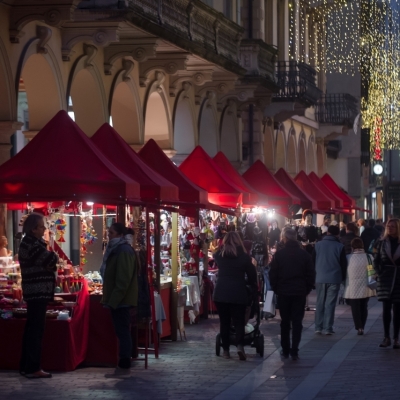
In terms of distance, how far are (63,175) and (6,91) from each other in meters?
3.48

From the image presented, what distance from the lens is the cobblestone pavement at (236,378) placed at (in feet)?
41.5

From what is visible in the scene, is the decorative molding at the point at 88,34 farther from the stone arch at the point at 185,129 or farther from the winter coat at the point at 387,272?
the stone arch at the point at 185,129

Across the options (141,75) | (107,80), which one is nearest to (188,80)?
(141,75)

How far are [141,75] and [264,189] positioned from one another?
13.9ft

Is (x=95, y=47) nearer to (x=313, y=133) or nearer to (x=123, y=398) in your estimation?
(x=123, y=398)

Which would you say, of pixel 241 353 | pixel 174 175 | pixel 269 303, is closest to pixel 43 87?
pixel 174 175

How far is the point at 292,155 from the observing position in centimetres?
4153

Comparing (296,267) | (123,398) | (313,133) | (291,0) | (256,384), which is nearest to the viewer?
(123,398)

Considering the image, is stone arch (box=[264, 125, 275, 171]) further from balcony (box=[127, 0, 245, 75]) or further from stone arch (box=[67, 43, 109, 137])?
stone arch (box=[67, 43, 109, 137])

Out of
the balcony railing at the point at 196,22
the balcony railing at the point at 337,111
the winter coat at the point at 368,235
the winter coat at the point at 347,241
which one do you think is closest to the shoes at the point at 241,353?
the balcony railing at the point at 196,22

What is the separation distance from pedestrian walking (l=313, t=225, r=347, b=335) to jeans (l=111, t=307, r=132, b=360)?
5.11m

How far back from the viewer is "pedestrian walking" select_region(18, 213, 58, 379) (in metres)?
13.6

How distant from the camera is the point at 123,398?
12.4m

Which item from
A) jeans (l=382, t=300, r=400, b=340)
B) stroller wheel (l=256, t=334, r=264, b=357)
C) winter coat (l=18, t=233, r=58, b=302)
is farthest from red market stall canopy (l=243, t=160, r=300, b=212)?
winter coat (l=18, t=233, r=58, b=302)
